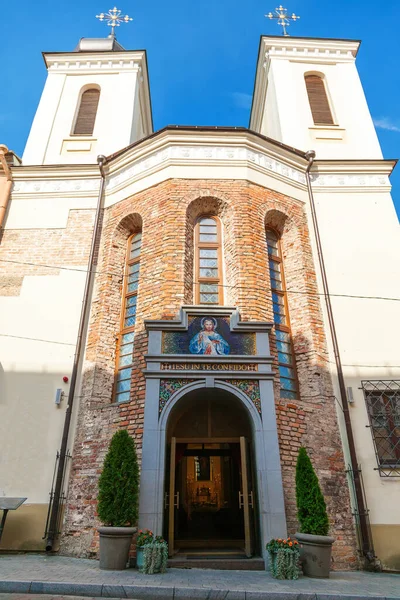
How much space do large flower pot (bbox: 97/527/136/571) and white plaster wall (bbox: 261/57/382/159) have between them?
11314 mm

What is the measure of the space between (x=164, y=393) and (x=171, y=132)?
6938 mm

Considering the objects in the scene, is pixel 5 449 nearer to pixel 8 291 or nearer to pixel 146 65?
pixel 8 291

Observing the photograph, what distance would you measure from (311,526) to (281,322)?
14.4 feet

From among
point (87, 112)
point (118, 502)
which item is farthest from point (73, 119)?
point (118, 502)

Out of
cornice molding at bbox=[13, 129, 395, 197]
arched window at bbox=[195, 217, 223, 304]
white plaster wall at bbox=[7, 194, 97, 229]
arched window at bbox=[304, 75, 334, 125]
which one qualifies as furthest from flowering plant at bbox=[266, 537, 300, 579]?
arched window at bbox=[304, 75, 334, 125]

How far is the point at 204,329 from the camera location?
8.09 metres

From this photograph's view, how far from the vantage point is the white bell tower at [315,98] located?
520 inches

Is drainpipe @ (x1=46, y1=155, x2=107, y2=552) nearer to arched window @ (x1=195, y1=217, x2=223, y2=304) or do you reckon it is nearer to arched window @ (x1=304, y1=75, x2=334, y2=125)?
arched window @ (x1=195, y1=217, x2=223, y2=304)

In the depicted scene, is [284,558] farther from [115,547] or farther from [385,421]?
[385,421]

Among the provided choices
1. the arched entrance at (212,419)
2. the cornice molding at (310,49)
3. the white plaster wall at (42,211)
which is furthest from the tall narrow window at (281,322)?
the cornice molding at (310,49)

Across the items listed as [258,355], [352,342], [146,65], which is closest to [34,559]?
[258,355]

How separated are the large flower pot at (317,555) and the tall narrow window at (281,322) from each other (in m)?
2.88

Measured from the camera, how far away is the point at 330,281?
1014cm

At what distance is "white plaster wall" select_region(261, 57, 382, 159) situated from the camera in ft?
42.9
